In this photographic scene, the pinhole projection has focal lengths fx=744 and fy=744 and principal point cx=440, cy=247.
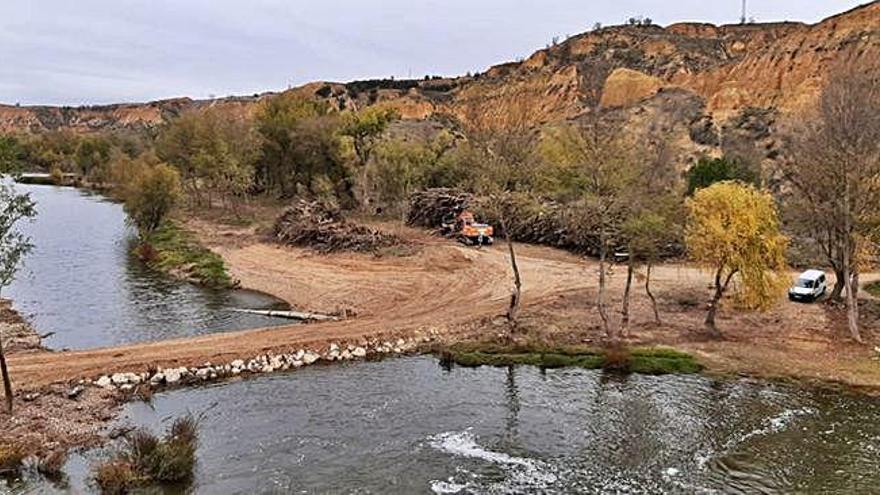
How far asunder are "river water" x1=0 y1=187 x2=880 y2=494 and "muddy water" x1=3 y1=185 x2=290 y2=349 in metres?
1.80

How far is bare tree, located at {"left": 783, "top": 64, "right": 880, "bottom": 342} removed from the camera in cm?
3138

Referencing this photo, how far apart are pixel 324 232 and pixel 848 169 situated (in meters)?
33.6

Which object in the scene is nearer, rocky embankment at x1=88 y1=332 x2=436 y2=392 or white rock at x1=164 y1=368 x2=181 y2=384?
rocky embankment at x1=88 y1=332 x2=436 y2=392

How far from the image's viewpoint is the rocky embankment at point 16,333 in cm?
3094

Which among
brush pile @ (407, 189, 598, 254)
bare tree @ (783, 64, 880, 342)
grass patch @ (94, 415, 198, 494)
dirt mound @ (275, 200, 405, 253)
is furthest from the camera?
dirt mound @ (275, 200, 405, 253)

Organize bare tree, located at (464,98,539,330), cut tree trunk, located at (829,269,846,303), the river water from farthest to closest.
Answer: cut tree trunk, located at (829,269,846,303), bare tree, located at (464,98,539,330), the river water

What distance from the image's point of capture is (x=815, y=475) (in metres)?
20.4

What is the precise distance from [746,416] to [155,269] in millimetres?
39497

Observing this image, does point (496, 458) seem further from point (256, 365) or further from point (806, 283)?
point (806, 283)

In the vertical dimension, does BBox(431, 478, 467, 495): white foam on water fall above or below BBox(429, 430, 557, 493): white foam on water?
below

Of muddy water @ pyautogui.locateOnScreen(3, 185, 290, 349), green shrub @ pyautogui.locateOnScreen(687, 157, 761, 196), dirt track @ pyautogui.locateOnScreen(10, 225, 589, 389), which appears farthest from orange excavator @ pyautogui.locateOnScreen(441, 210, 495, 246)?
muddy water @ pyautogui.locateOnScreen(3, 185, 290, 349)

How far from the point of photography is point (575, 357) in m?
30.2

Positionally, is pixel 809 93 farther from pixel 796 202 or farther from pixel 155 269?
pixel 155 269

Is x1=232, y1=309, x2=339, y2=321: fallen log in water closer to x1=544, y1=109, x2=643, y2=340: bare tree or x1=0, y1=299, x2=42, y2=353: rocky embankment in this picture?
x1=0, y1=299, x2=42, y2=353: rocky embankment
